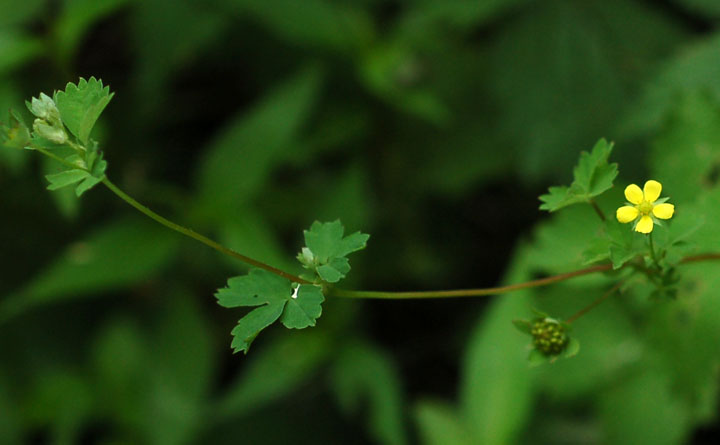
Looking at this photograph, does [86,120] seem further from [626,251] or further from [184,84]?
[184,84]

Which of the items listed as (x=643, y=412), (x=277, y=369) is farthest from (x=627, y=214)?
(x=277, y=369)

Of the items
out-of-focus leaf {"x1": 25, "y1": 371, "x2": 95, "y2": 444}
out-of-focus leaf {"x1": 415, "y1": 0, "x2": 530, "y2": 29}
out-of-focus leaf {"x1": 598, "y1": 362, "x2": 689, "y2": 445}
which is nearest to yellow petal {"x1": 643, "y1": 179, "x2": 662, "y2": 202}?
out-of-focus leaf {"x1": 598, "y1": 362, "x2": 689, "y2": 445}

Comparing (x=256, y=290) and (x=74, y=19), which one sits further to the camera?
(x=74, y=19)

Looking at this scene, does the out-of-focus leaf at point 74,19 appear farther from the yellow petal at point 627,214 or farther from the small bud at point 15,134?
the yellow petal at point 627,214

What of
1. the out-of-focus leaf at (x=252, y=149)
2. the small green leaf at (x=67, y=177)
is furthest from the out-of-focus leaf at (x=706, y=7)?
the small green leaf at (x=67, y=177)

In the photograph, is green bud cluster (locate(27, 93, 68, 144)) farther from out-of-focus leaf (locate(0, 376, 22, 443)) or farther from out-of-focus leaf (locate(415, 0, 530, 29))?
out-of-focus leaf (locate(0, 376, 22, 443))

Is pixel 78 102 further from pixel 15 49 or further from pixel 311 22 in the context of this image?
pixel 311 22

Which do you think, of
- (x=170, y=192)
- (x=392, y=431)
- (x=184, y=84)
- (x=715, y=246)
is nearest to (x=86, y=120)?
(x=715, y=246)
